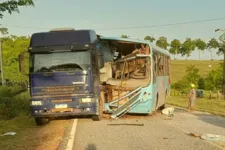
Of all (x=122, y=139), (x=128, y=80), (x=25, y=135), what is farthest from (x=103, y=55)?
(x=122, y=139)

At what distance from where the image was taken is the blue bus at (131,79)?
16.6m

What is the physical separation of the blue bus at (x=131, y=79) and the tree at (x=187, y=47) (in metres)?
113

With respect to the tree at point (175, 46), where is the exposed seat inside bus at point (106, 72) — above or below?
below

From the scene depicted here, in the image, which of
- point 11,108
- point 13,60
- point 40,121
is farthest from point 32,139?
point 13,60

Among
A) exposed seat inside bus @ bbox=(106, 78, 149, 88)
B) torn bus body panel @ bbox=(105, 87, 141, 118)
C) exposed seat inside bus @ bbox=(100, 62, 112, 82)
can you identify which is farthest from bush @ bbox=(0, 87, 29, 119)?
torn bus body panel @ bbox=(105, 87, 141, 118)

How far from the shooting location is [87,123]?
1545 centimetres

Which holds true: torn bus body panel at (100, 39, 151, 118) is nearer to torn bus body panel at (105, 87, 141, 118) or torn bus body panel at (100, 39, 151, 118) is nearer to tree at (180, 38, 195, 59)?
torn bus body panel at (105, 87, 141, 118)

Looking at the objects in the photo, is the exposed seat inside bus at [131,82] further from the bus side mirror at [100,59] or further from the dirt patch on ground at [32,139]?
the dirt patch on ground at [32,139]

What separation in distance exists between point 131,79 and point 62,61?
11.6ft

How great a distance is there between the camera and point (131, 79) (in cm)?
1716

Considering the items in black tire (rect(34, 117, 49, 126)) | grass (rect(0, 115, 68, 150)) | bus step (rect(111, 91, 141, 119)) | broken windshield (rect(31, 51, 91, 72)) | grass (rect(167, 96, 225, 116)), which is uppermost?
broken windshield (rect(31, 51, 91, 72))

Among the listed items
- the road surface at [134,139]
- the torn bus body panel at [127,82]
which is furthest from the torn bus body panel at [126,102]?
the road surface at [134,139]

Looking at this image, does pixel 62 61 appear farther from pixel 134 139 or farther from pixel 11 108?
pixel 11 108

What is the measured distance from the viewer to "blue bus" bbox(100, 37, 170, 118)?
655 inches
